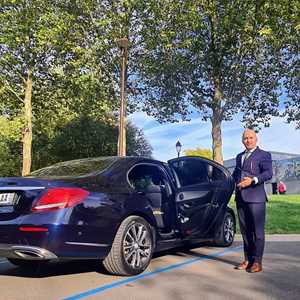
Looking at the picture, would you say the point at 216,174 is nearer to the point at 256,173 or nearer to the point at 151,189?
the point at 151,189

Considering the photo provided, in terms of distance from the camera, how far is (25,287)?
5684 millimetres

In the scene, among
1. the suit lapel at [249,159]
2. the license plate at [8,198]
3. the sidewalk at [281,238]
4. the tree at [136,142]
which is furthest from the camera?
the tree at [136,142]

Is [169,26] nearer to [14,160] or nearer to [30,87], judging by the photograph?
[30,87]

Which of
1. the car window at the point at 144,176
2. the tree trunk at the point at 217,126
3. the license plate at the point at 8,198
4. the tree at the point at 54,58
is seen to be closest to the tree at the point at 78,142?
the tree at the point at 54,58

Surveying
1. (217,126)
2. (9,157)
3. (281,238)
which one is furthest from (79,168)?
(9,157)

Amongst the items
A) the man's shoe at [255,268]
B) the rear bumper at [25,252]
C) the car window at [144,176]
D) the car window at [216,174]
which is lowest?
the man's shoe at [255,268]

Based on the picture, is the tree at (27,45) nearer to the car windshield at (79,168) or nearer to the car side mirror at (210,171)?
the car side mirror at (210,171)

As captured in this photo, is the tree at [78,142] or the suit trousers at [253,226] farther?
the tree at [78,142]

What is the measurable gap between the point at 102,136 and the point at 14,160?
6.66m

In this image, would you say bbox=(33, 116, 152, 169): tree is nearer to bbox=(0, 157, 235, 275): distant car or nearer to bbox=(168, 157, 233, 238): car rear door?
bbox=(168, 157, 233, 238): car rear door

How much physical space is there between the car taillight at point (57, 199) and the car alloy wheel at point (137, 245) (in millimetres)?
884

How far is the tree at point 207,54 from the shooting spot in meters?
25.5

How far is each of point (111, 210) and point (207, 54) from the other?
2145 centimetres

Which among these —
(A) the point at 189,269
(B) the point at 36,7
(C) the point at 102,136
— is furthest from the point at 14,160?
(A) the point at 189,269
